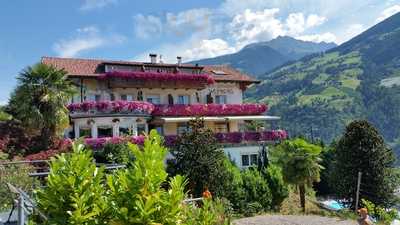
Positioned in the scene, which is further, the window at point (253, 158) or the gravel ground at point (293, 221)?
the window at point (253, 158)

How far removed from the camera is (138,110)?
39.0m

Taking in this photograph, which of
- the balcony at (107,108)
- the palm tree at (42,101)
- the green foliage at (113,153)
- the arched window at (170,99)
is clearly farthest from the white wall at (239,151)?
the palm tree at (42,101)

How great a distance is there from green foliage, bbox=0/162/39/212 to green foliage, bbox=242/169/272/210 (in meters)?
16.5

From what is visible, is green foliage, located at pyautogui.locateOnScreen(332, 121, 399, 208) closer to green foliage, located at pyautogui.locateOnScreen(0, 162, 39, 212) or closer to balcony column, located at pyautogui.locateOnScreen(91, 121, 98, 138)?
balcony column, located at pyautogui.locateOnScreen(91, 121, 98, 138)

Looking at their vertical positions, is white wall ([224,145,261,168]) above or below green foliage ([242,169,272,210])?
above

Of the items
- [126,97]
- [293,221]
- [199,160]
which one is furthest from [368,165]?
[126,97]

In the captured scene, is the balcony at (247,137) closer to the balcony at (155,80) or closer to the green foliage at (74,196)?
the balcony at (155,80)

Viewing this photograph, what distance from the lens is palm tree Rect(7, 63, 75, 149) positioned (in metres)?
31.1

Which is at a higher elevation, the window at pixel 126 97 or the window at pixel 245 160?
the window at pixel 126 97

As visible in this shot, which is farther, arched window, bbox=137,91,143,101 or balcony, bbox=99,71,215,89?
arched window, bbox=137,91,143,101

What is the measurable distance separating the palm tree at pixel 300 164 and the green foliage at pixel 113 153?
38.2 ft

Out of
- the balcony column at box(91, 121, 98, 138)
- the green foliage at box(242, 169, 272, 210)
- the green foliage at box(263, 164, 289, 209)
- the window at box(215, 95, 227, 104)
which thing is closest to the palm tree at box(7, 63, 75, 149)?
the balcony column at box(91, 121, 98, 138)

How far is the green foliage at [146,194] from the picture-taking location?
498 centimetres

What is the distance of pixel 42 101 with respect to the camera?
31.3 metres
